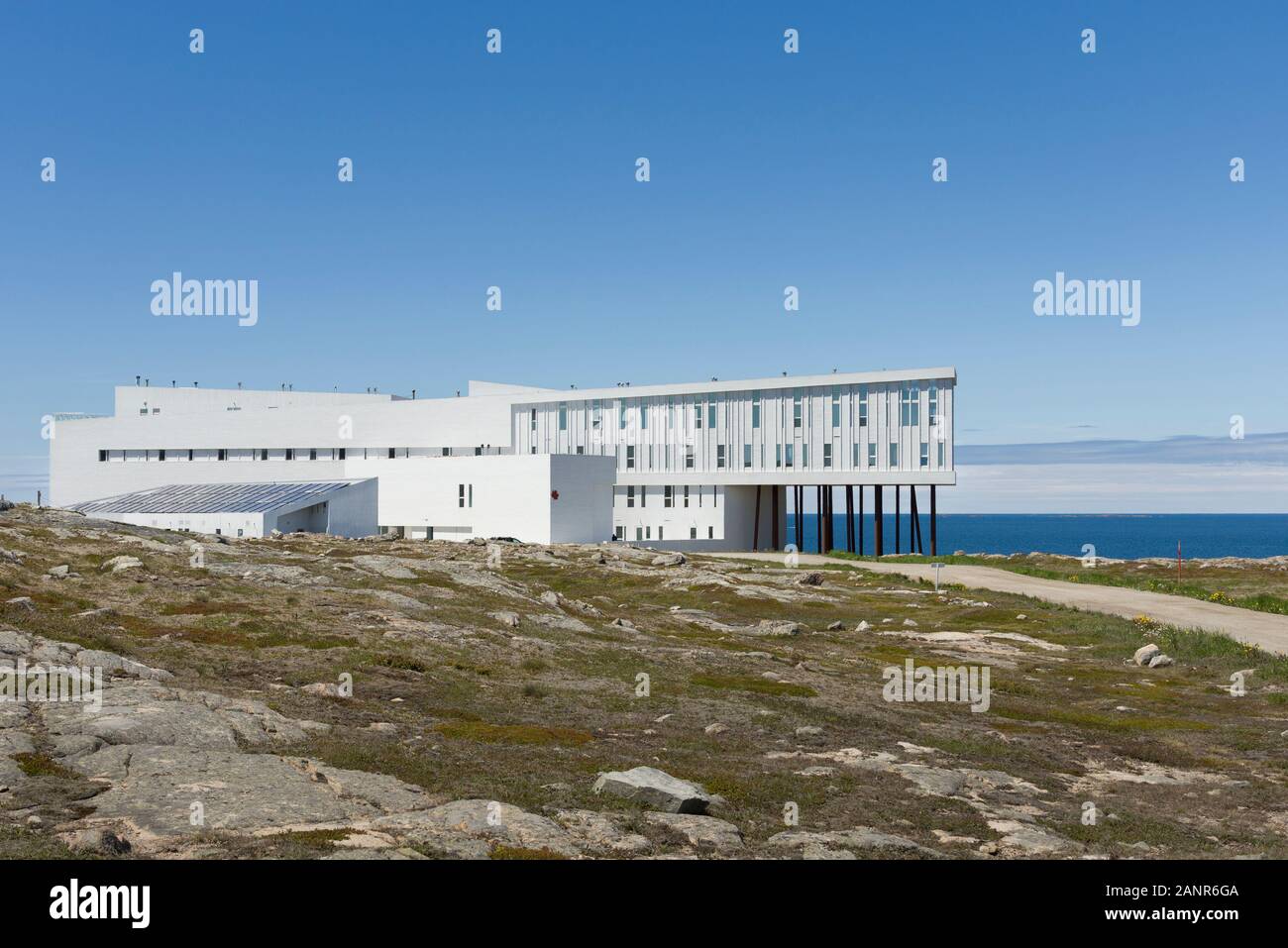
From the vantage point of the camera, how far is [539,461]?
9175cm

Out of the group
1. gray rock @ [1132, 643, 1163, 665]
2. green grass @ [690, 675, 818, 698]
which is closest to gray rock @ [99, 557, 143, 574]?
green grass @ [690, 675, 818, 698]

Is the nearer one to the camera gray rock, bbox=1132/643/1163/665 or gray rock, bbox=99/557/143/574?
gray rock, bbox=1132/643/1163/665

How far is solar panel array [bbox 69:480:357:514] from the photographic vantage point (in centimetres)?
8981

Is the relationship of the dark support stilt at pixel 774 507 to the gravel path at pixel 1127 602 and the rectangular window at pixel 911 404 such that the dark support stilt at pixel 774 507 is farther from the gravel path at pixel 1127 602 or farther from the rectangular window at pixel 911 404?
the gravel path at pixel 1127 602

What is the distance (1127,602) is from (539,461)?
166 ft

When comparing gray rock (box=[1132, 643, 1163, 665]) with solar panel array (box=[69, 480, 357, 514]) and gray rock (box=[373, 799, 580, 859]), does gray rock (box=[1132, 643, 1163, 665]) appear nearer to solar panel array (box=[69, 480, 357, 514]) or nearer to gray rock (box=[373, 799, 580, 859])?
gray rock (box=[373, 799, 580, 859])

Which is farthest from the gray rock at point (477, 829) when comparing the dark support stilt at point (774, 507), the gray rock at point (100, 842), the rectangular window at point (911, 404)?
the dark support stilt at point (774, 507)

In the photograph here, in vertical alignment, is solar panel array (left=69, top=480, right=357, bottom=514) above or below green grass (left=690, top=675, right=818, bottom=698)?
above

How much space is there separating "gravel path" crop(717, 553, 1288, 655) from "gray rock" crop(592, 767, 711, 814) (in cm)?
3065

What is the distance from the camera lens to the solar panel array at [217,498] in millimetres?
89812

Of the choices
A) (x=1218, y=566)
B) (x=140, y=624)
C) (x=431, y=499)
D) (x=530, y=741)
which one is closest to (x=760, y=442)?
(x=431, y=499)

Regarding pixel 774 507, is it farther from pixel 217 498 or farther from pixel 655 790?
pixel 655 790

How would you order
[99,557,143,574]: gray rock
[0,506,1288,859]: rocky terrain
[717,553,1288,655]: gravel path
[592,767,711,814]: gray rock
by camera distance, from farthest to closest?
1. [717,553,1288,655]: gravel path
2. [99,557,143,574]: gray rock
3. [592,767,711,814]: gray rock
4. [0,506,1288,859]: rocky terrain
